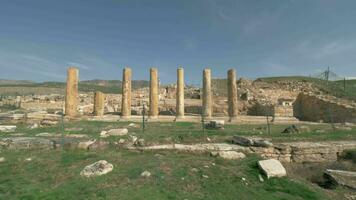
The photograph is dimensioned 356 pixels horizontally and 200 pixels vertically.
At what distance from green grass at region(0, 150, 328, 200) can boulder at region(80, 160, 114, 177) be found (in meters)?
0.20

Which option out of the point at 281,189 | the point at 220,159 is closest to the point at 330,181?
the point at 281,189

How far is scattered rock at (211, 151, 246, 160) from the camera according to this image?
471 inches

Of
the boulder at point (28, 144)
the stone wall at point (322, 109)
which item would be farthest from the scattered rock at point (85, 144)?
the stone wall at point (322, 109)

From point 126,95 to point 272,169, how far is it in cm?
2279

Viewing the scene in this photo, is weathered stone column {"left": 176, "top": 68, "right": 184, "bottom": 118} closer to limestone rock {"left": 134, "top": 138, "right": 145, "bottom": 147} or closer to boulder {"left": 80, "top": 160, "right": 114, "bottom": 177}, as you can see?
limestone rock {"left": 134, "top": 138, "right": 145, "bottom": 147}

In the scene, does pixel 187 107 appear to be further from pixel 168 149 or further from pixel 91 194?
pixel 91 194

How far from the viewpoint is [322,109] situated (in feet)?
115

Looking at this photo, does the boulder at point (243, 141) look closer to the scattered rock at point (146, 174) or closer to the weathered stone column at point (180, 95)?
the scattered rock at point (146, 174)

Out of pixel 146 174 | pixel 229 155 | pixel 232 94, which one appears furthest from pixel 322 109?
pixel 146 174

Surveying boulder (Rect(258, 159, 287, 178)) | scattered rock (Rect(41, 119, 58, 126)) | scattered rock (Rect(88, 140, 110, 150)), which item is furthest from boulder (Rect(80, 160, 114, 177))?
scattered rock (Rect(41, 119, 58, 126))

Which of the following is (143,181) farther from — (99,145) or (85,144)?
(85,144)

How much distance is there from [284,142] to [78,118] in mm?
21401

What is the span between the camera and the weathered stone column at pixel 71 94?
2900 centimetres

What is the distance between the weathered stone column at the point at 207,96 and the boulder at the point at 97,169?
70.4ft
